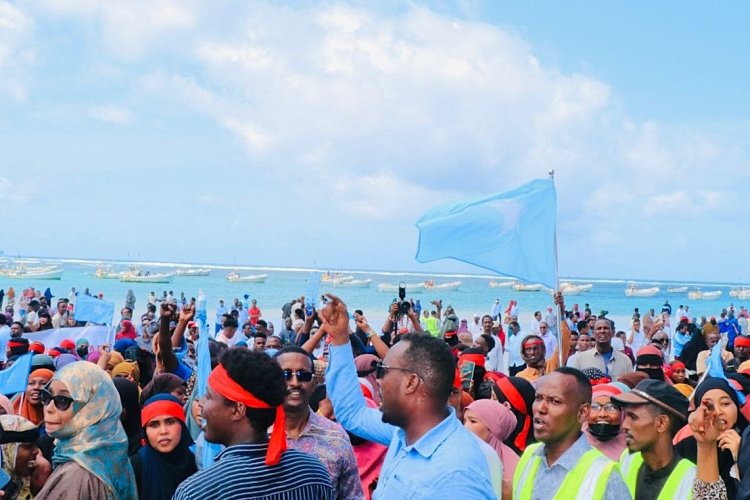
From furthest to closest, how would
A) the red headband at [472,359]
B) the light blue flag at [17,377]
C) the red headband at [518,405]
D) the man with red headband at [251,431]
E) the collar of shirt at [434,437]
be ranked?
the red headband at [472,359] → the light blue flag at [17,377] → the red headband at [518,405] → the man with red headband at [251,431] → the collar of shirt at [434,437]

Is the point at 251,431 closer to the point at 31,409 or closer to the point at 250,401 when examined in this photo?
the point at 250,401

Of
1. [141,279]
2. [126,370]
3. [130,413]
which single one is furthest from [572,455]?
[141,279]

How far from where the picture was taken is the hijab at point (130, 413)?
4543mm

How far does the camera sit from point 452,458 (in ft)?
8.82

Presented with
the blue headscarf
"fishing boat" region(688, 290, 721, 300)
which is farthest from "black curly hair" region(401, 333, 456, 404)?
"fishing boat" region(688, 290, 721, 300)

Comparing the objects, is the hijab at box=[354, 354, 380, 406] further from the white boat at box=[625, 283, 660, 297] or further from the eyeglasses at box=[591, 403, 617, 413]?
the white boat at box=[625, 283, 660, 297]

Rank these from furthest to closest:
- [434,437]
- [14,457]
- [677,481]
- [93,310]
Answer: [93,310] < [14,457] < [677,481] < [434,437]

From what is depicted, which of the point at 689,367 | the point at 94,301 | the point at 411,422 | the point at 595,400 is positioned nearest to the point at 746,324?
the point at 689,367

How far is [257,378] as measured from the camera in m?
3.05

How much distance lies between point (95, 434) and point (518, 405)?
2.73 meters

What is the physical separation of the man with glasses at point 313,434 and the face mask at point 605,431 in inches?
59.5

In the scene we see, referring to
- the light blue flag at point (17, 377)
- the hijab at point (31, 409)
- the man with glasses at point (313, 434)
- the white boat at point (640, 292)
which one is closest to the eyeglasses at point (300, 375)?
the man with glasses at point (313, 434)

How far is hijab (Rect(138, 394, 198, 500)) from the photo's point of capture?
13.0 ft

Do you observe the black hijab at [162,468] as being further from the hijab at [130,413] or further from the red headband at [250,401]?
the red headband at [250,401]
